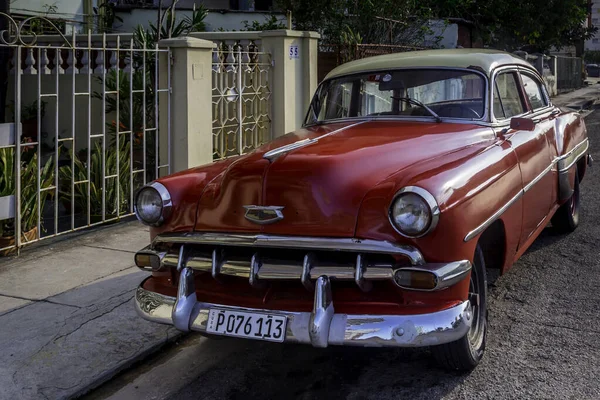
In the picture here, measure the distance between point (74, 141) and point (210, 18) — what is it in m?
10.4

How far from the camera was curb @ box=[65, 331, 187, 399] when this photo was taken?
13.7 feet

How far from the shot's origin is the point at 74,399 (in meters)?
4.09

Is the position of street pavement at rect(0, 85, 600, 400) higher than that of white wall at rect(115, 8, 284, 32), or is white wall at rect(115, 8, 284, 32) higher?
white wall at rect(115, 8, 284, 32)

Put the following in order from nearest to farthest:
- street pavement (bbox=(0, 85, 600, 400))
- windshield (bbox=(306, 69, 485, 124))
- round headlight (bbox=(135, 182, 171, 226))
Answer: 1. street pavement (bbox=(0, 85, 600, 400))
2. round headlight (bbox=(135, 182, 171, 226))
3. windshield (bbox=(306, 69, 485, 124))

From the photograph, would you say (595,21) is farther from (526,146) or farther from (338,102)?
(526,146)

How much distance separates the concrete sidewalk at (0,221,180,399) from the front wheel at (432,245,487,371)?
171cm

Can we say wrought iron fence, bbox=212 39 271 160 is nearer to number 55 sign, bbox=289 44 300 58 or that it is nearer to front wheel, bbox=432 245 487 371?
number 55 sign, bbox=289 44 300 58

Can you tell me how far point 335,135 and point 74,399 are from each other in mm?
2176

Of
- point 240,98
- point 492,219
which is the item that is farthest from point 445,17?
point 492,219

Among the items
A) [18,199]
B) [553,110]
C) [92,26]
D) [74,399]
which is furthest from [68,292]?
[92,26]

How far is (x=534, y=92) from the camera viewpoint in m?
6.58

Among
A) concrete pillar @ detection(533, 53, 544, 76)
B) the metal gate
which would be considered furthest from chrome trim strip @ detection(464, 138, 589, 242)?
concrete pillar @ detection(533, 53, 544, 76)

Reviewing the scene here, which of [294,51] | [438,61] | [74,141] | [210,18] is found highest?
[210,18]

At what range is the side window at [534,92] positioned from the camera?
632 centimetres
